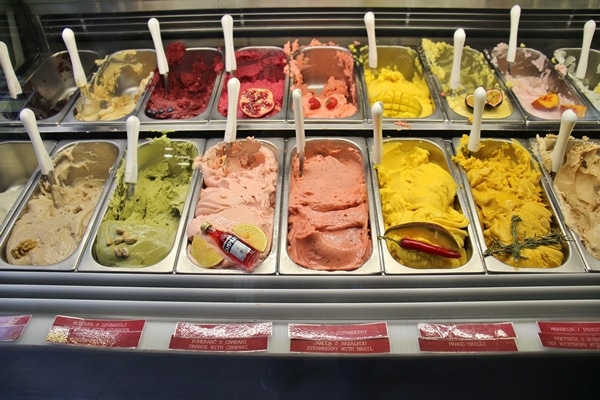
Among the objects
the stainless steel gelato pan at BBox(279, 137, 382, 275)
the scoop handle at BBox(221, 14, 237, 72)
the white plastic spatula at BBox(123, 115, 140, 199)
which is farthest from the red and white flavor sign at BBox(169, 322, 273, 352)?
the scoop handle at BBox(221, 14, 237, 72)

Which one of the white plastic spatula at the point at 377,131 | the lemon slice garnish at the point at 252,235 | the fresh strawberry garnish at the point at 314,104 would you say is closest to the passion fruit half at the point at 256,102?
the fresh strawberry garnish at the point at 314,104

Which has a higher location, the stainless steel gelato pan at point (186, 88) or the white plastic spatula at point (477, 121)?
the stainless steel gelato pan at point (186, 88)

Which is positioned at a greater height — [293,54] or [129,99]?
[293,54]

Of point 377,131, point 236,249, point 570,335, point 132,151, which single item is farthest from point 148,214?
point 570,335

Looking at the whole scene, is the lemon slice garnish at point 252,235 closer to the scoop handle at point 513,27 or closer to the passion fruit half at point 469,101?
the passion fruit half at point 469,101

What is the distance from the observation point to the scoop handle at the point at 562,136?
1.75 m

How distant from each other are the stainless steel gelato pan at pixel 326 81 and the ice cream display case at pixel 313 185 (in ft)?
0.04

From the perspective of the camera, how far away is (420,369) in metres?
1.68

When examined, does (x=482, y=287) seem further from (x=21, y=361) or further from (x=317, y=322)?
(x=21, y=361)

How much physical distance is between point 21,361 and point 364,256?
1315 mm

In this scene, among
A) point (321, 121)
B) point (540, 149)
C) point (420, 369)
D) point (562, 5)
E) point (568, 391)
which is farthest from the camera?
point (562, 5)

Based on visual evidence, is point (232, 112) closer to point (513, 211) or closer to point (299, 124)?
point (299, 124)

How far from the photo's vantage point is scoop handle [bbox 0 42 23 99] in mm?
2244

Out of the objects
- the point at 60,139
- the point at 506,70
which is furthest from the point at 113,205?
the point at 506,70
